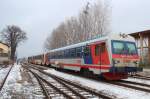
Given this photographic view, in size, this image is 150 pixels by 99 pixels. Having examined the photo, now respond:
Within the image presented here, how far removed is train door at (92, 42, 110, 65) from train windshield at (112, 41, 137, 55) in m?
0.58

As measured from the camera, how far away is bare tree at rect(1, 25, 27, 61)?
9094 centimetres

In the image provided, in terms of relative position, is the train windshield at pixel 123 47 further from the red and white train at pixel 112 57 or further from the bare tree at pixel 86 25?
the bare tree at pixel 86 25

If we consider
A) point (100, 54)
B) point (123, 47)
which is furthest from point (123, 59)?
point (100, 54)

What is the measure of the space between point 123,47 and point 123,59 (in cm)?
92

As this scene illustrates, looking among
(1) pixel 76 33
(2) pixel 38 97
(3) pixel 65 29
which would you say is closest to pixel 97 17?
(1) pixel 76 33

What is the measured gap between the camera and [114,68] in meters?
16.4

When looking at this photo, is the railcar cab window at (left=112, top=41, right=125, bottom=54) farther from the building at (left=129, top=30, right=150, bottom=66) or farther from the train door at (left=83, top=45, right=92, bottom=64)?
the building at (left=129, top=30, right=150, bottom=66)

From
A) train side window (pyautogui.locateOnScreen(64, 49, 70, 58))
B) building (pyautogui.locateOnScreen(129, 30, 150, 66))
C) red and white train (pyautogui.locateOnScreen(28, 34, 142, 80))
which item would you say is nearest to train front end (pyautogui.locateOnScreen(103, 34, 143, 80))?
red and white train (pyautogui.locateOnScreen(28, 34, 142, 80))

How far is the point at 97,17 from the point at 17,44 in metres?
46.3

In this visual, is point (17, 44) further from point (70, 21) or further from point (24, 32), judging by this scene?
point (70, 21)

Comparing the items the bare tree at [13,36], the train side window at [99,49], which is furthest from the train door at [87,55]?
the bare tree at [13,36]

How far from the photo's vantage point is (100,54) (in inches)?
703

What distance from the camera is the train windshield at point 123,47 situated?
17203 millimetres

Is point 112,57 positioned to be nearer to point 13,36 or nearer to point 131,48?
point 131,48
